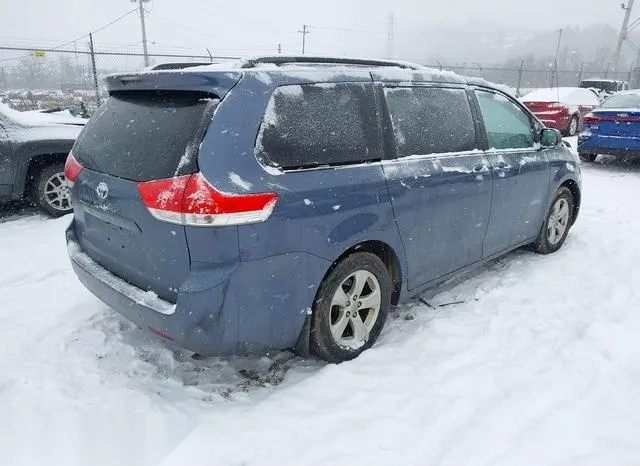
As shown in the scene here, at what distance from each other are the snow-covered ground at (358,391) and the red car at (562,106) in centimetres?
1094

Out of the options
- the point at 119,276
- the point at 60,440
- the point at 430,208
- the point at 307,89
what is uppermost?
the point at 307,89

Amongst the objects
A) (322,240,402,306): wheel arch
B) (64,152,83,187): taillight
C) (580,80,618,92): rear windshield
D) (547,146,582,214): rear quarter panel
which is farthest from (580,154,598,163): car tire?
(580,80,618,92): rear windshield

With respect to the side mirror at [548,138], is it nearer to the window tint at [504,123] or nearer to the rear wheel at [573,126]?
the window tint at [504,123]

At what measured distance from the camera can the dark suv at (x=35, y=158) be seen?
5691mm

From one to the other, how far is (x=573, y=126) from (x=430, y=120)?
41.9 feet

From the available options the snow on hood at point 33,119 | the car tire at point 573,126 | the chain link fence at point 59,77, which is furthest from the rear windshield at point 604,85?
the snow on hood at point 33,119

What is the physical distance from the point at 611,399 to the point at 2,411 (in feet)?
10.8

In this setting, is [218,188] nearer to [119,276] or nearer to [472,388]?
[119,276]

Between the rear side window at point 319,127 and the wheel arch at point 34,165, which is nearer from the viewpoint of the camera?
the rear side window at point 319,127

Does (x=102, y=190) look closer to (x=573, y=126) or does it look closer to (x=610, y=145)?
Result: (x=610, y=145)

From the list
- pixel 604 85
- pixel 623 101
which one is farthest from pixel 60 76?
pixel 604 85

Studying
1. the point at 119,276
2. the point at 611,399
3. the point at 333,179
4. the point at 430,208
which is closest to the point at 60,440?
the point at 119,276

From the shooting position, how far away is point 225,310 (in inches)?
93.6

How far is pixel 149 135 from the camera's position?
2.56 m
